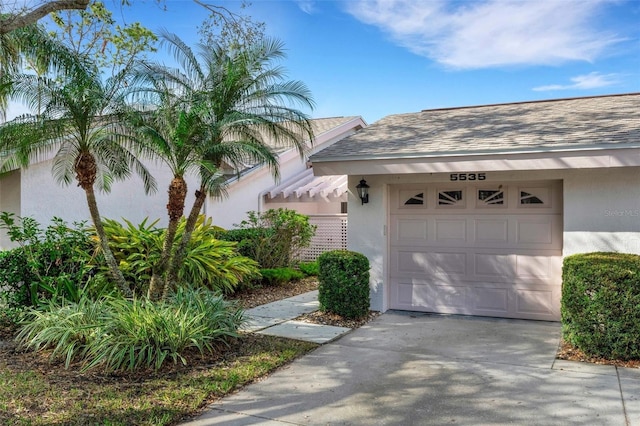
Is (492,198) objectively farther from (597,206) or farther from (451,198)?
(597,206)

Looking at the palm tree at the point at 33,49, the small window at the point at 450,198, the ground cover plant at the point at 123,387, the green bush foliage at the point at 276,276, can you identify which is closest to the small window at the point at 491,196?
the small window at the point at 450,198

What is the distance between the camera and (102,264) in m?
8.04

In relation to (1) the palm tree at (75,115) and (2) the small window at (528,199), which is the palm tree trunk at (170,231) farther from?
(2) the small window at (528,199)

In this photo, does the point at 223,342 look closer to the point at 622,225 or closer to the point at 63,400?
the point at 63,400

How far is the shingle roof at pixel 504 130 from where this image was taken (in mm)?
6969

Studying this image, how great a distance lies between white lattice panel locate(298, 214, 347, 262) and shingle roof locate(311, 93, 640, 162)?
14.8 feet

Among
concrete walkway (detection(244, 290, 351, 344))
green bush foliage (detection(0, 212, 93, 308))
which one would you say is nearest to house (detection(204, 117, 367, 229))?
concrete walkway (detection(244, 290, 351, 344))

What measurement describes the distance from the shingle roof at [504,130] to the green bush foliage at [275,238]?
12.7ft

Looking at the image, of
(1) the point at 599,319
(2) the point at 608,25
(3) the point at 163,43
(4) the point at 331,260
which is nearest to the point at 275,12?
(3) the point at 163,43

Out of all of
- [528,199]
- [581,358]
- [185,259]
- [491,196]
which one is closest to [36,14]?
[185,259]

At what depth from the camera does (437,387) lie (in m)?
4.87

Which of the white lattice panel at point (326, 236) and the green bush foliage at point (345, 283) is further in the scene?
the white lattice panel at point (326, 236)

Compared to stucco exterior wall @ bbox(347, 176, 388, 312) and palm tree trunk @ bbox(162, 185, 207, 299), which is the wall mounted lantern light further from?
palm tree trunk @ bbox(162, 185, 207, 299)

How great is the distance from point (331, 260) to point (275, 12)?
22.0 ft
